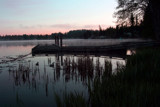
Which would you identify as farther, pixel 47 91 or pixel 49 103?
pixel 47 91

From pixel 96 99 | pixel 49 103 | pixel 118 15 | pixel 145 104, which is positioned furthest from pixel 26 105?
pixel 118 15

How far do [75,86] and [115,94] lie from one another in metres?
4.97

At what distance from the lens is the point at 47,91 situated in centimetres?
867

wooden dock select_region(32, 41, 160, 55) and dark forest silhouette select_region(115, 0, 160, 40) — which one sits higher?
dark forest silhouette select_region(115, 0, 160, 40)

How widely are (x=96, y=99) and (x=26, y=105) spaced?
4.18 metres

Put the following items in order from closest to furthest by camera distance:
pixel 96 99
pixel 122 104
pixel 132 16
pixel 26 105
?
pixel 122 104, pixel 96 99, pixel 26 105, pixel 132 16

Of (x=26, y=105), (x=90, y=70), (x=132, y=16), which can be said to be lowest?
(x=26, y=105)

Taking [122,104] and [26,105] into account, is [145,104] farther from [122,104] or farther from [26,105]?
[26,105]

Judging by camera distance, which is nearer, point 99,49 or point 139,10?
point 139,10

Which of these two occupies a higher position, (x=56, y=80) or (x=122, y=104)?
(x=122, y=104)

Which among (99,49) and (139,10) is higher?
(139,10)

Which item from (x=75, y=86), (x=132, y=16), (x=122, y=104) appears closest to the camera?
(x=122, y=104)

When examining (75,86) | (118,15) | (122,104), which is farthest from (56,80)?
(118,15)

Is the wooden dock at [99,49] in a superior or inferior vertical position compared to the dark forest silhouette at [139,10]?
inferior
